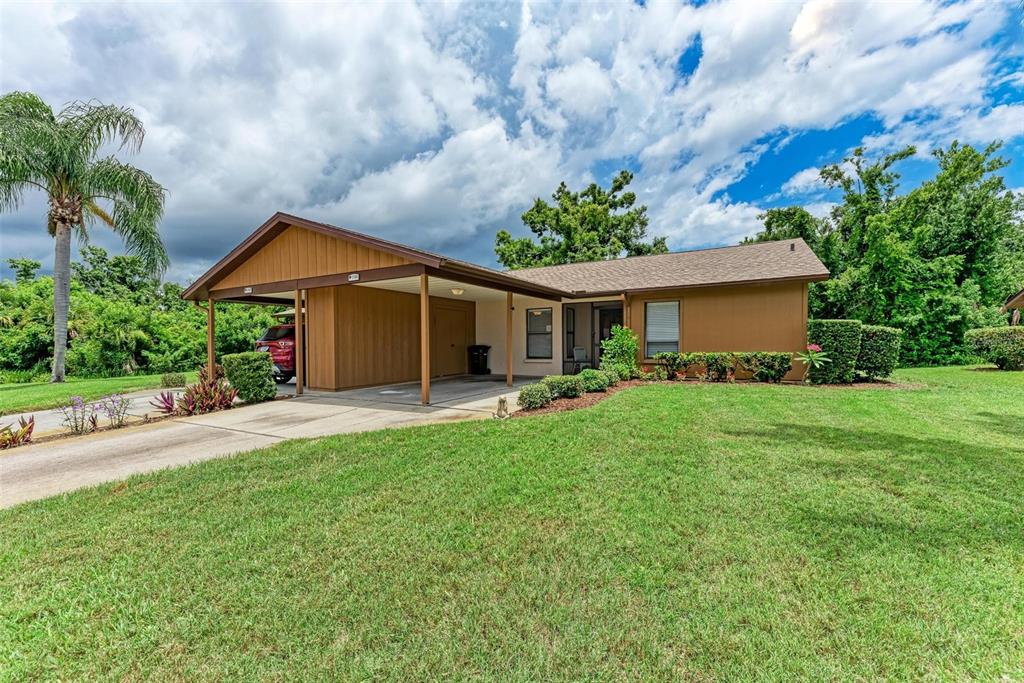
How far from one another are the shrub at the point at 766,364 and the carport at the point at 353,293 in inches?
201

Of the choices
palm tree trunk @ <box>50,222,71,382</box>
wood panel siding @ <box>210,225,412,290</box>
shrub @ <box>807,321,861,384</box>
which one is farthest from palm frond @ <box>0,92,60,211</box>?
shrub @ <box>807,321,861,384</box>

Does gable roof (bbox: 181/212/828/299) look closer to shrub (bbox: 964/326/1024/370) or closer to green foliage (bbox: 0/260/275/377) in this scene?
shrub (bbox: 964/326/1024/370)

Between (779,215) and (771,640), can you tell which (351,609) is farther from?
(779,215)

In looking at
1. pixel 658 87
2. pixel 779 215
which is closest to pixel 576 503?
pixel 658 87

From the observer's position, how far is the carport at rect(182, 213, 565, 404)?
8.71 m

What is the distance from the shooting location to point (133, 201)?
539 inches

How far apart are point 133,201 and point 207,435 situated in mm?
12020

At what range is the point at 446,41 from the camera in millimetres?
10961

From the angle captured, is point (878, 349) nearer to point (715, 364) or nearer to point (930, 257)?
point (715, 364)

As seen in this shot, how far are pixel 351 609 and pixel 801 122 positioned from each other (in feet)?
70.7

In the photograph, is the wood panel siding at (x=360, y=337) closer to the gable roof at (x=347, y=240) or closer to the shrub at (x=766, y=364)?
the gable roof at (x=347, y=240)

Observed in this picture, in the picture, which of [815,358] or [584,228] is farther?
[584,228]

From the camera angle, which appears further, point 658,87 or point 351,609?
point 658,87

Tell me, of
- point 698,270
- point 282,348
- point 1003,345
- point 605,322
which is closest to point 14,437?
point 282,348
